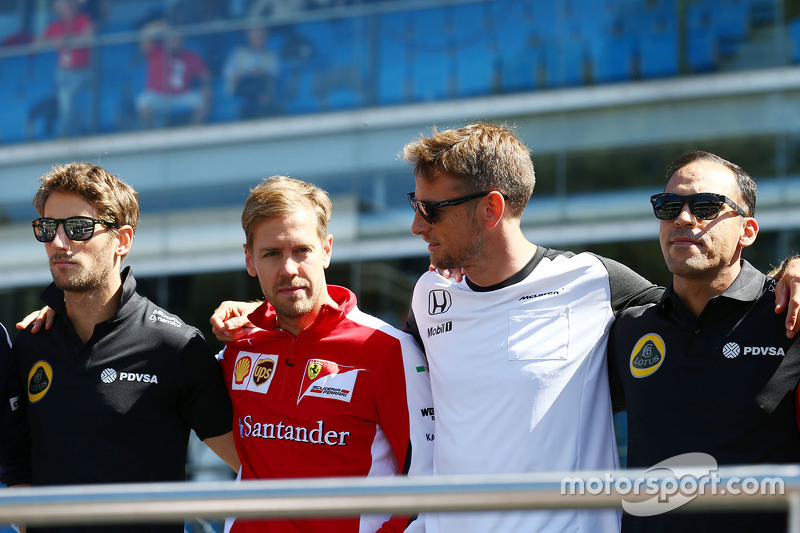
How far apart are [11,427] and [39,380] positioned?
0.23 m

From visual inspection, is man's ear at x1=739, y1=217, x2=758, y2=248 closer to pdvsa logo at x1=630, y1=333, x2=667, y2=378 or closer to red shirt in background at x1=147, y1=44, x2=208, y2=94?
pdvsa logo at x1=630, y1=333, x2=667, y2=378

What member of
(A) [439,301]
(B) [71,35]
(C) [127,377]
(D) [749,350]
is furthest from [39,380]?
(B) [71,35]

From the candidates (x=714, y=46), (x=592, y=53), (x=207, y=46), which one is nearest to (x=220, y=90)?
(x=207, y=46)

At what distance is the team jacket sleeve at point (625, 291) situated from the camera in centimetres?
326

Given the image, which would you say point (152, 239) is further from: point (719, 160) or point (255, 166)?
point (719, 160)

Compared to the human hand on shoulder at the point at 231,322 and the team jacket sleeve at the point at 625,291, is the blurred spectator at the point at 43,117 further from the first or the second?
the team jacket sleeve at the point at 625,291

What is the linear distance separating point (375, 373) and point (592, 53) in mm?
9251

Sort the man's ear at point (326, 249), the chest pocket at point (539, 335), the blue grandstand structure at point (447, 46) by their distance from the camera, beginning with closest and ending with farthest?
1. the chest pocket at point (539, 335)
2. the man's ear at point (326, 249)
3. the blue grandstand structure at point (447, 46)

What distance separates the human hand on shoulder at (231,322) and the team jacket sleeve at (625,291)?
1.42 metres

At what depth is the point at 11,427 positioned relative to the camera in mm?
3559

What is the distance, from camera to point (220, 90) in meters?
12.6

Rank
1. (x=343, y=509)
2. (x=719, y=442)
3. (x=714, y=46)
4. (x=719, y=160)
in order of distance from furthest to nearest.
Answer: (x=714, y=46), (x=719, y=160), (x=719, y=442), (x=343, y=509)

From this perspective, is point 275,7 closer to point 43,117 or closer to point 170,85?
point 170,85

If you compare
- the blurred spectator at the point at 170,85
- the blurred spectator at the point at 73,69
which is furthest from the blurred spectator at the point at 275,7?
the blurred spectator at the point at 73,69
